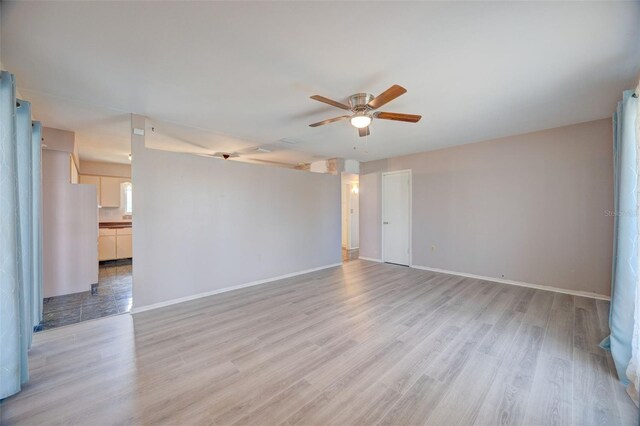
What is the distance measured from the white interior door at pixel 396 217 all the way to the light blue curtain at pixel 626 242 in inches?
147

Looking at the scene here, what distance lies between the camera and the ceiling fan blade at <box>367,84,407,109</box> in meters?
2.18

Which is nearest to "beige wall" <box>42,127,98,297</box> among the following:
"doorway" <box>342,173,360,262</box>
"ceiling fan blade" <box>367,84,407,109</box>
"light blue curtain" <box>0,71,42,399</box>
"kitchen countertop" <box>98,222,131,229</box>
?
"kitchen countertop" <box>98,222,131,229</box>

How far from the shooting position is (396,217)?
242 inches

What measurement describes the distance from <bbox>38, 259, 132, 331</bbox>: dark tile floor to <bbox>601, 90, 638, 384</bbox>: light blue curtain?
17.5 ft

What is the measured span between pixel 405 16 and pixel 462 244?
452 cm

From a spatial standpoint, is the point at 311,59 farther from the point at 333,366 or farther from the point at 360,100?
the point at 333,366

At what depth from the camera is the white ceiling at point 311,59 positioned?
65.2 inches

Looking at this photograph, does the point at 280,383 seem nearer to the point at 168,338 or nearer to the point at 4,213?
the point at 168,338

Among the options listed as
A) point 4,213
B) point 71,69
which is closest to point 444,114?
point 71,69

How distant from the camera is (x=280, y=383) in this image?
1.95 m

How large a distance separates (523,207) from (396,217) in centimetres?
247

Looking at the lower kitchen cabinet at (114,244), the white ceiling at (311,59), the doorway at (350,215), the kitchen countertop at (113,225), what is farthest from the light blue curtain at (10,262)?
the doorway at (350,215)

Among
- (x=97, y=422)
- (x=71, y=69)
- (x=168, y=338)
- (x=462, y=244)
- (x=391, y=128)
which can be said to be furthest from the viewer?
(x=462, y=244)

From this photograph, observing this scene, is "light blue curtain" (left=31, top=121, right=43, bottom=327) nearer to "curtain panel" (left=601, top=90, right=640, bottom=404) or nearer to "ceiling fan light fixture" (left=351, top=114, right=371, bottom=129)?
"ceiling fan light fixture" (left=351, top=114, right=371, bottom=129)
